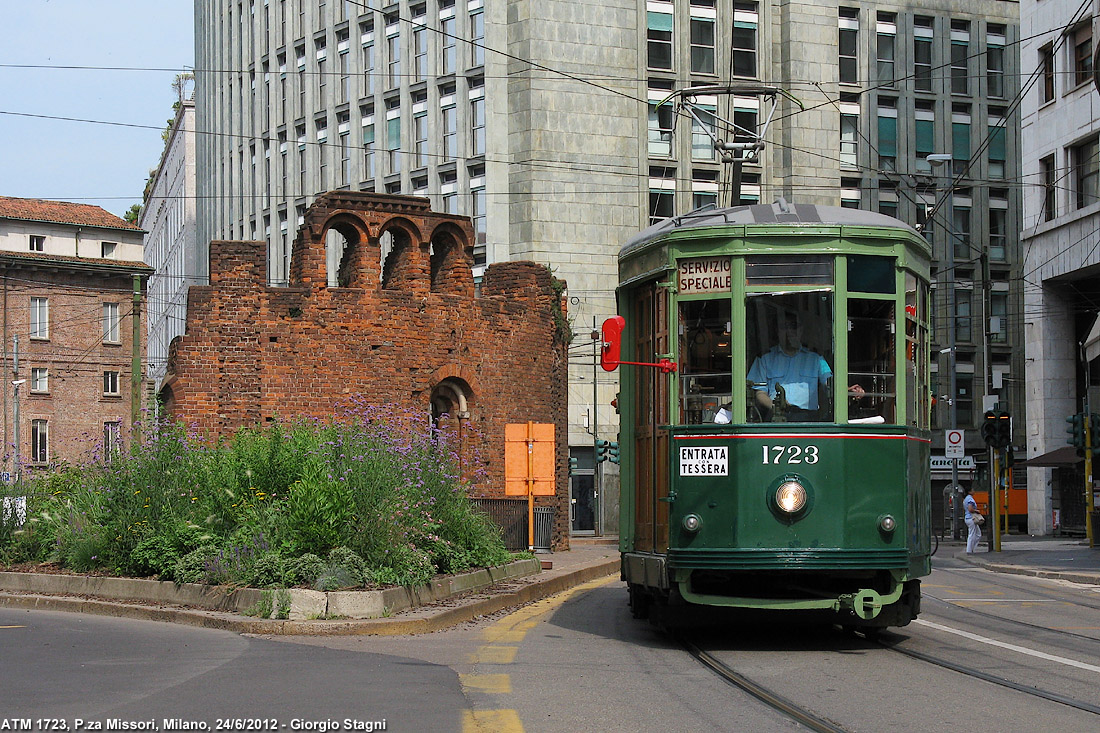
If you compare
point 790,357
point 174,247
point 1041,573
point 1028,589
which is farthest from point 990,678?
point 174,247

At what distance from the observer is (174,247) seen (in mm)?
92875

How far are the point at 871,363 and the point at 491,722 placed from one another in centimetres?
488

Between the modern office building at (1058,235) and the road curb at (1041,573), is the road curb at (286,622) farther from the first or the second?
the modern office building at (1058,235)

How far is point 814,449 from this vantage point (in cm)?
1128

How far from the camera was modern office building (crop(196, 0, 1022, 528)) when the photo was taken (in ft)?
185

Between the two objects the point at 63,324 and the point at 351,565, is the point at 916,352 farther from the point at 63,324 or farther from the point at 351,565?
the point at 63,324

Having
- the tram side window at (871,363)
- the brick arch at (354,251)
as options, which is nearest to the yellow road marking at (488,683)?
the tram side window at (871,363)

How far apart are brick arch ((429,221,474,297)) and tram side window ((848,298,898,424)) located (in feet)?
56.8

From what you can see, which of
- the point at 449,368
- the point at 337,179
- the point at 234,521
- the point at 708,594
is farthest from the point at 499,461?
the point at 337,179

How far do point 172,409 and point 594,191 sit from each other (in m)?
32.8

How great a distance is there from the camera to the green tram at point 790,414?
1125cm

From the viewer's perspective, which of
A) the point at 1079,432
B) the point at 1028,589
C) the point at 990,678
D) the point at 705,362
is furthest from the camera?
the point at 1079,432

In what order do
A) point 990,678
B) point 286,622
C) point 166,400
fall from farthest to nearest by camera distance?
point 166,400
point 286,622
point 990,678

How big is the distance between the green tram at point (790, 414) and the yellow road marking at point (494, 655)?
1321 millimetres
